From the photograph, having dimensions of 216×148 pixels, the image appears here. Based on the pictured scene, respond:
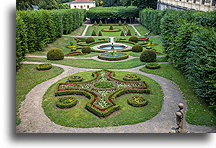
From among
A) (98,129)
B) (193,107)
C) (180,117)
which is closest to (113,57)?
(193,107)

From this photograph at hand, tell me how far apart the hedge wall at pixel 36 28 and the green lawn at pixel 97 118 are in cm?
689

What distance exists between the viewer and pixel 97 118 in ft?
37.7

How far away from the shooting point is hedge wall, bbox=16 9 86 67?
1946cm

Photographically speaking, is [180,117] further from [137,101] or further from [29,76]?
[29,76]

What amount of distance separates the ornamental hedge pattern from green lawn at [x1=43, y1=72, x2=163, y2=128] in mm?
338

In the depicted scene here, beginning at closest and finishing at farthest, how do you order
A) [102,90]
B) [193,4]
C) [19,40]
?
[102,90] → [19,40] → [193,4]

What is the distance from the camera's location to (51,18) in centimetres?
3262

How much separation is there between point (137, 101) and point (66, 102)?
433cm

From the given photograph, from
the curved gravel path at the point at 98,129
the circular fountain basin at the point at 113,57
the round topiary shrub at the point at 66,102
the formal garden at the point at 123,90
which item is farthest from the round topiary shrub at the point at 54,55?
the round topiary shrub at the point at 66,102

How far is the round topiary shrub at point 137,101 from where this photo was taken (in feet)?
42.2

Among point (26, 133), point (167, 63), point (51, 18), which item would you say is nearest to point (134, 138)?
point (26, 133)

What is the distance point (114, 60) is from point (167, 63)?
5.89 meters

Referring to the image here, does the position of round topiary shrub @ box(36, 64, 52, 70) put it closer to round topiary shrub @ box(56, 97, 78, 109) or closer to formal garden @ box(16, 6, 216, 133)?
formal garden @ box(16, 6, 216, 133)

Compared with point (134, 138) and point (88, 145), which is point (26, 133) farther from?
point (134, 138)
